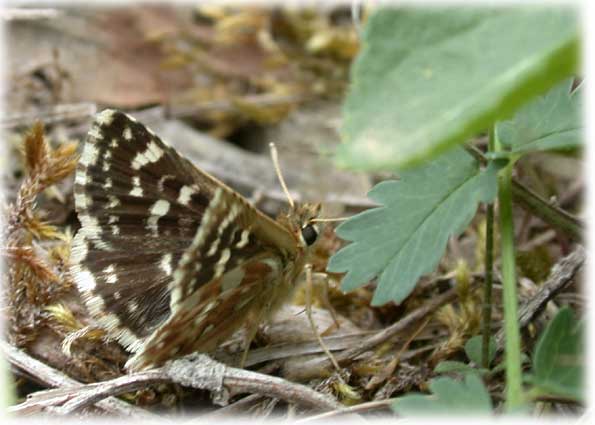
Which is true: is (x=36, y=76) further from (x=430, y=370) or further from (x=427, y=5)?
(x=427, y=5)

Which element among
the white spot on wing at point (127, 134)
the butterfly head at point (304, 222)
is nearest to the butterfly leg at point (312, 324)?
the butterfly head at point (304, 222)

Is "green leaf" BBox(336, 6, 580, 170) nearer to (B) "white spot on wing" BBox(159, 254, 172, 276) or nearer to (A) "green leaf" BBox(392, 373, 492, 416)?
(A) "green leaf" BBox(392, 373, 492, 416)

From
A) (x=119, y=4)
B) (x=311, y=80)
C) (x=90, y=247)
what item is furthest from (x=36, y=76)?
(x=90, y=247)

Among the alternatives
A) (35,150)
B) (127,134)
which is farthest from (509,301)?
(35,150)

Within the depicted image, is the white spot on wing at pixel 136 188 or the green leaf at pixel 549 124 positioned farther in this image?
the white spot on wing at pixel 136 188

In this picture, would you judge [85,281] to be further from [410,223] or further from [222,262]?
[410,223]

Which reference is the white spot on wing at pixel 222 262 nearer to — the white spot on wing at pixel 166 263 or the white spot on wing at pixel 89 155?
the white spot on wing at pixel 166 263

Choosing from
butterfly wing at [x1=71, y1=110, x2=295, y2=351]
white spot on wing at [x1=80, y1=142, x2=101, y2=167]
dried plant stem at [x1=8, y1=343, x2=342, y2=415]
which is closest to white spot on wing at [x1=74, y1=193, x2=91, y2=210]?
butterfly wing at [x1=71, y1=110, x2=295, y2=351]
